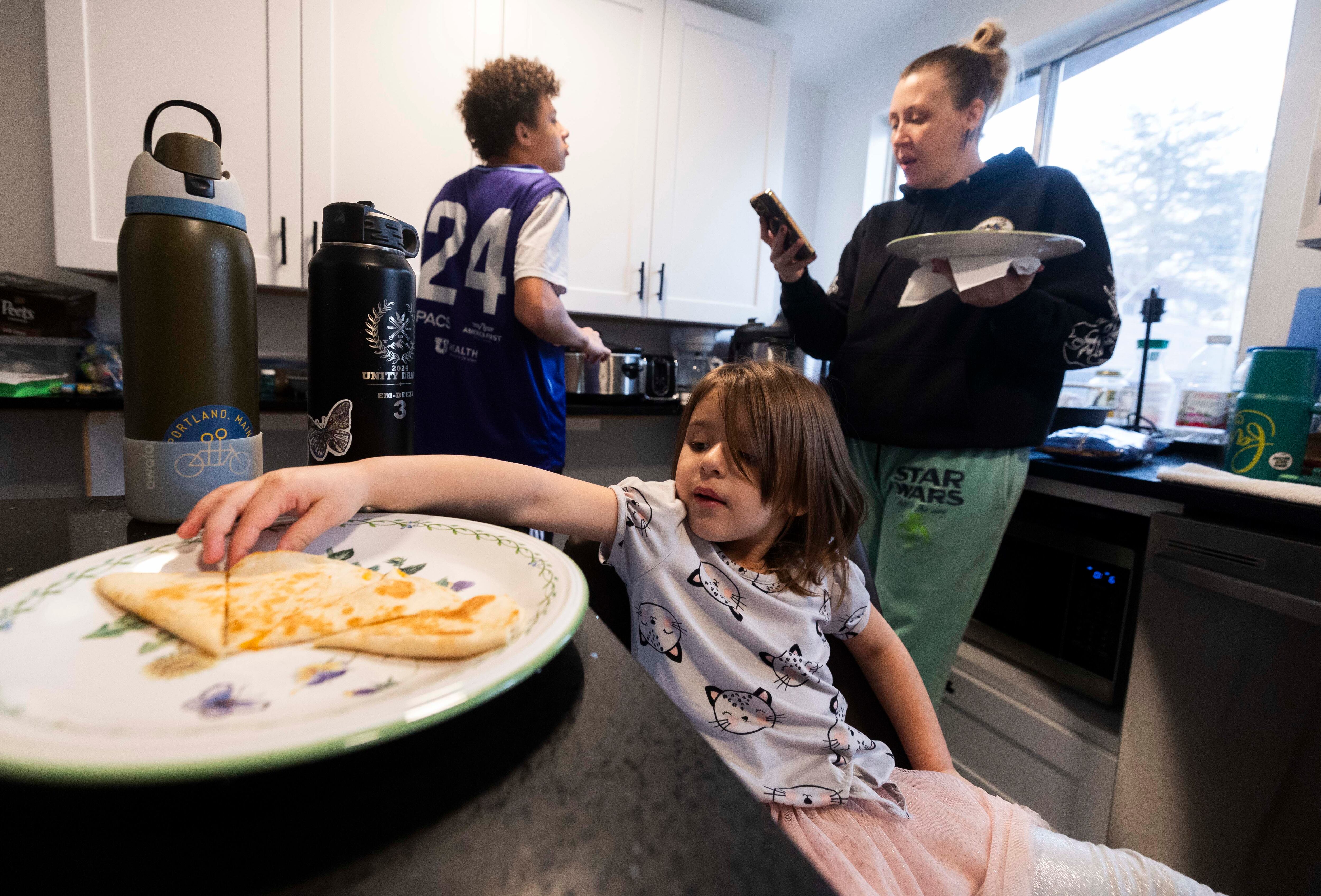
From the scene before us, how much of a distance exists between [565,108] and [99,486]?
1973mm

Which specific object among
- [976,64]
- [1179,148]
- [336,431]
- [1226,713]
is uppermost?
[1179,148]

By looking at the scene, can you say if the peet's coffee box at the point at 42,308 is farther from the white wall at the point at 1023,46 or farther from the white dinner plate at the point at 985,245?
the white wall at the point at 1023,46

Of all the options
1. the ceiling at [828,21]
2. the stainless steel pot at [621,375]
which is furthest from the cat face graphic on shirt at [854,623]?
the ceiling at [828,21]

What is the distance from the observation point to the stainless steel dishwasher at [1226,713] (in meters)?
1.01

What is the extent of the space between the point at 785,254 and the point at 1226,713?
1.23 m

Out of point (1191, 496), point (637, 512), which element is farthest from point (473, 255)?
point (1191, 496)

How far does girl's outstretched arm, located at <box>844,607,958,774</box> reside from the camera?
0.81 meters

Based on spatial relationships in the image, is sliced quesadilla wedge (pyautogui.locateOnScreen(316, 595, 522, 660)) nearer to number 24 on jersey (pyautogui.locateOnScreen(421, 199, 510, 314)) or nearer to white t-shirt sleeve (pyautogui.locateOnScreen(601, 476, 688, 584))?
white t-shirt sleeve (pyautogui.locateOnScreen(601, 476, 688, 584))

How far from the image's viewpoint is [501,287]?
1.43 metres

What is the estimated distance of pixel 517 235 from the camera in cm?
138

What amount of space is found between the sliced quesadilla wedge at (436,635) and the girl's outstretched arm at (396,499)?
6.5 inches

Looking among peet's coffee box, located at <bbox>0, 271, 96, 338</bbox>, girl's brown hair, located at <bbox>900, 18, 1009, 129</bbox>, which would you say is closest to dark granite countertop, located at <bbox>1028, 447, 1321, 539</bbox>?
girl's brown hair, located at <bbox>900, 18, 1009, 129</bbox>

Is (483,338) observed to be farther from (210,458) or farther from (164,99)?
(164,99)

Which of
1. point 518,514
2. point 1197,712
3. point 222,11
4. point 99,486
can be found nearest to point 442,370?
point 518,514
